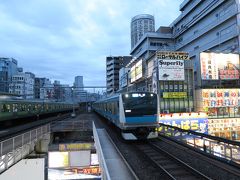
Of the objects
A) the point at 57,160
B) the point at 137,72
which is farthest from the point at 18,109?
the point at 137,72

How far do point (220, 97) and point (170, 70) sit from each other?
713 centimetres

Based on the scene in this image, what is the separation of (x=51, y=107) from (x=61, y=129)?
87.1ft

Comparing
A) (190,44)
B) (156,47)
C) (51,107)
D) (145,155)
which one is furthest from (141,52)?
(145,155)

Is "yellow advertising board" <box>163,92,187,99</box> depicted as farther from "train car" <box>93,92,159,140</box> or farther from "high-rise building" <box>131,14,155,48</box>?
"high-rise building" <box>131,14,155,48</box>

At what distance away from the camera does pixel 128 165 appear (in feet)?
36.4

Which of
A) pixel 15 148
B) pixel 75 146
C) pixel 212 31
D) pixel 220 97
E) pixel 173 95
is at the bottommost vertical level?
pixel 75 146

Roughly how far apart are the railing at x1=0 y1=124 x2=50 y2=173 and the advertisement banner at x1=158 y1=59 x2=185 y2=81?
18.7 meters

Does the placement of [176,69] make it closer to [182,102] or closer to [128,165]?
[182,102]

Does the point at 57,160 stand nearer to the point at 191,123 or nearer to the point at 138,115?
the point at 138,115

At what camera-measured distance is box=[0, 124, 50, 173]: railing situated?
12.0 metres

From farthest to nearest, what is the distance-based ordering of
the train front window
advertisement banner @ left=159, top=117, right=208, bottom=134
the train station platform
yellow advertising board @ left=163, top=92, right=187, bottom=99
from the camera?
yellow advertising board @ left=163, top=92, right=187, bottom=99 < advertisement banner @ left=159, top=117, right=208, bottom=134 < the train front window < the train station platform

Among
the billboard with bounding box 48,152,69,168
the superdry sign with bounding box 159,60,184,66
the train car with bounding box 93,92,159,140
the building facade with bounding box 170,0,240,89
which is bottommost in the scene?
the billboard with bounding box 48,152,69,168

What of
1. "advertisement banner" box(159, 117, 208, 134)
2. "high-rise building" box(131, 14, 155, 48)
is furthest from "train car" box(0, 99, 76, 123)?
"high-rise building" box(131, 14, 155, 48)

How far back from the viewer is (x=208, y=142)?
550 inches
